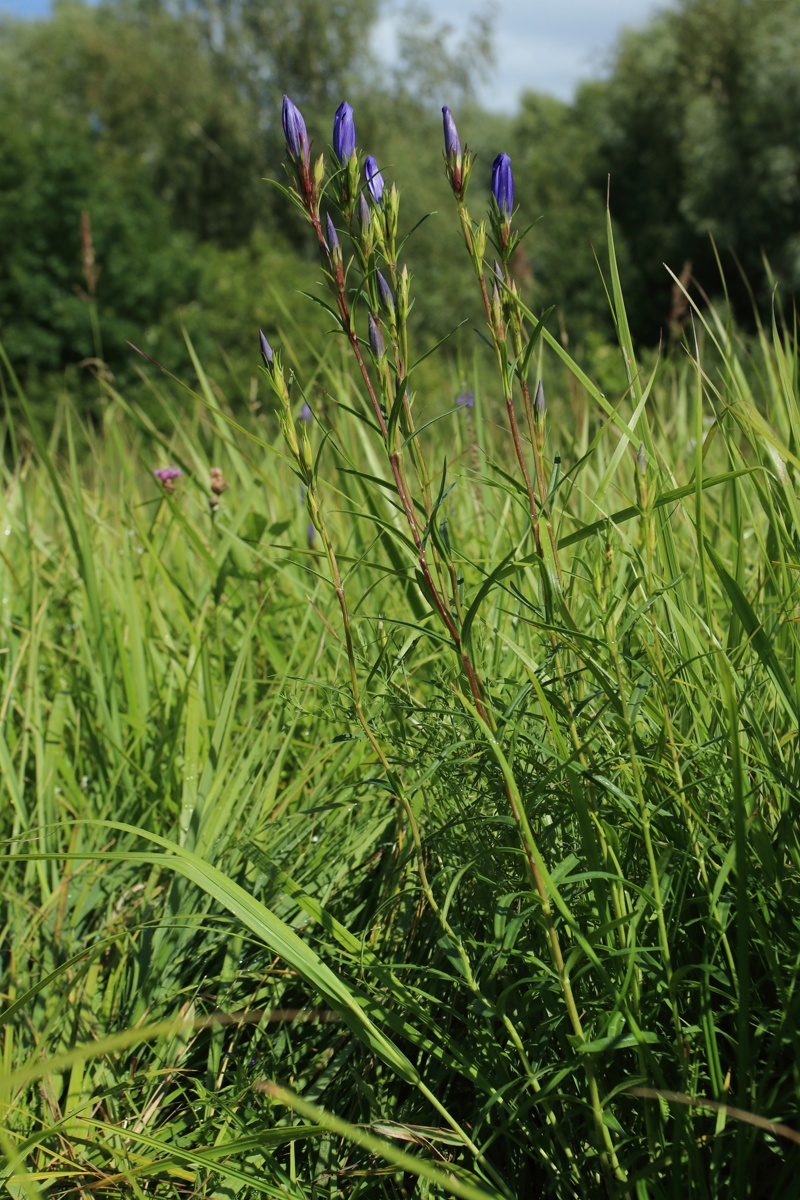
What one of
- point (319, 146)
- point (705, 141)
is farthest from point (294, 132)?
point (705, 141)

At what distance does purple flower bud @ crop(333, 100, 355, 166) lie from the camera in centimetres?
78

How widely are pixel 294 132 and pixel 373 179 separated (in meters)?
0.09

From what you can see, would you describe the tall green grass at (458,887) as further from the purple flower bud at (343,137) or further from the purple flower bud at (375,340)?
the purple flower bud at (343,137)

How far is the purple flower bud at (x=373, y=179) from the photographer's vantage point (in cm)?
82

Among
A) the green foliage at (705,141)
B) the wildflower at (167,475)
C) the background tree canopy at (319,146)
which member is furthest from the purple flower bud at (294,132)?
the green foliage at (705,141)

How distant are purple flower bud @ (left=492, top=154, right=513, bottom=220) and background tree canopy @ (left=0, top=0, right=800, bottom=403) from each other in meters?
14.1

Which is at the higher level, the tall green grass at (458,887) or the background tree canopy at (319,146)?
the background tree canopy at (319,146)

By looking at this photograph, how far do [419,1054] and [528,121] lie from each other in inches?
1235

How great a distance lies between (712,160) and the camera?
19.8 m

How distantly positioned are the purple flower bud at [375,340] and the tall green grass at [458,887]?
0.29 feet

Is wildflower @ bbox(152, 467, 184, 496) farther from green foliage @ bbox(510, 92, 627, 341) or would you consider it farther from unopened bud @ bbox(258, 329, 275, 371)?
green foliage @ bbox(510, 92, 627, 341)

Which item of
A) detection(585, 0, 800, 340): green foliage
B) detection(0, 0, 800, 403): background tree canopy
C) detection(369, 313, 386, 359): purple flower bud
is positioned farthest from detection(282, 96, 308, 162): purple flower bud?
detection(585, 0, 800, 340): green foliage

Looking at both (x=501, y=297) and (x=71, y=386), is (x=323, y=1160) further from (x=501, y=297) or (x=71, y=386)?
(x=71, y=386)

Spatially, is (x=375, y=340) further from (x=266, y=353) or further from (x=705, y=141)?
(x=705, y=141)
